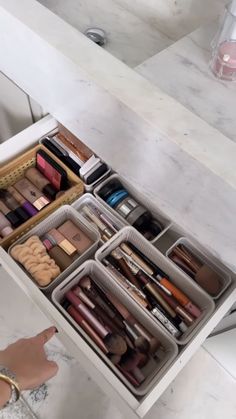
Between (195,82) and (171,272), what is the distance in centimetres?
35

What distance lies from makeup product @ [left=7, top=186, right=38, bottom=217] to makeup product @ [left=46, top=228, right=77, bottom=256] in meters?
0.06

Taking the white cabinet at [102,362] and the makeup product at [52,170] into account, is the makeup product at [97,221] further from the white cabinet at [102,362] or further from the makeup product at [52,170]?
the white cabinet at [102,362]

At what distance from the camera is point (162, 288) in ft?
2.34

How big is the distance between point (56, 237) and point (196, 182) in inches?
14.5

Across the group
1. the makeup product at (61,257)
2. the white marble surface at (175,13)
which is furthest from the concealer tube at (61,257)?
the white marble surface at (175,13)

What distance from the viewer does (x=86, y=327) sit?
26.3 inches

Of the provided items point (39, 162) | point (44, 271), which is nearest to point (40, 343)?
point (44, 271)

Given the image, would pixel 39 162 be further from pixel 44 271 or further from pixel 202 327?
pixel 202 327

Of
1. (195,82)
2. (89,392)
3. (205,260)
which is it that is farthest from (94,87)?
(89,392)

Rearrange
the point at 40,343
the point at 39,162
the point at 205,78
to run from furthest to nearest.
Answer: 1. the point at 39,162
2. the point at 40,343
3. the point at 205,78

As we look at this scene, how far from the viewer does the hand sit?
2.08ft

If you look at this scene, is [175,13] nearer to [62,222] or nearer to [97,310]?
[62,222]

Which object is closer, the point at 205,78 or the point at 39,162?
the point at 205,78

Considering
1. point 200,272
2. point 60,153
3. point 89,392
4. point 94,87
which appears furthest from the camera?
point 89,392
